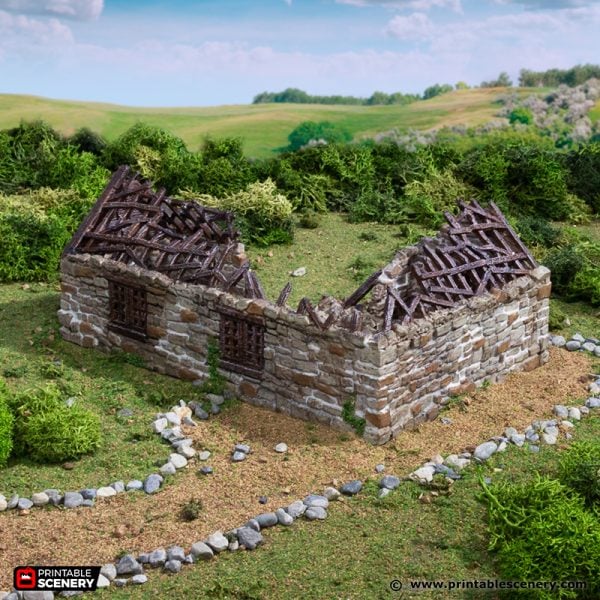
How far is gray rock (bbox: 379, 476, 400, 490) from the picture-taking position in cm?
1200

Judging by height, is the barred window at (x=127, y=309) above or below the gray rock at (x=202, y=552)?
above

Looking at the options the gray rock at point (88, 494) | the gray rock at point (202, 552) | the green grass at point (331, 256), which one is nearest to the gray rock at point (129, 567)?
the gray rock at point (202, 552)

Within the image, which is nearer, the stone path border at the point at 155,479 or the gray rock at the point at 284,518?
the gray rock at the point at 284,518

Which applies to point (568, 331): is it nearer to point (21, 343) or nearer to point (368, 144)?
point (21, 343)

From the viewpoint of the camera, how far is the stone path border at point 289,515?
10.5m

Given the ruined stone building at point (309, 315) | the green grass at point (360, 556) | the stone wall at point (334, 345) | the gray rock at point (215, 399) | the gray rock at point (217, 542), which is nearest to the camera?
the green grass at point (360, 556)

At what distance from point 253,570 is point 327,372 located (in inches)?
130

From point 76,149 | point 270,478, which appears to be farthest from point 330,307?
point 76,149

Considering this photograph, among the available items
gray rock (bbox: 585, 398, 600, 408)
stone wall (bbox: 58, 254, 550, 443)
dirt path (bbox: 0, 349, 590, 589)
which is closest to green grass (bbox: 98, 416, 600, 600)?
dirt path (bbox: 0, 349, 590, 589)

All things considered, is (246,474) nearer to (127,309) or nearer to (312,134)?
(127,309)

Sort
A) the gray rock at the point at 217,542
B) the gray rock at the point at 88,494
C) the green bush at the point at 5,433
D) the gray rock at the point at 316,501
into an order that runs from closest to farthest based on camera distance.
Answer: the gray rock at the point at 217,542 → the gray rock at the point at 316,501 → the gray rock at the point at 88,494 → the green bush at the point at 5,433

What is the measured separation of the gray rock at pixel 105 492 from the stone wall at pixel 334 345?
8.77ft

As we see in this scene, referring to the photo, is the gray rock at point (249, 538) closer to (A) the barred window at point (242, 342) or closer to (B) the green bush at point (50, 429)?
(B) the green bush at point (50, 429)

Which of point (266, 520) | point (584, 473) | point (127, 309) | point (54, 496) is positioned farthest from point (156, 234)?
point (584, 473)
